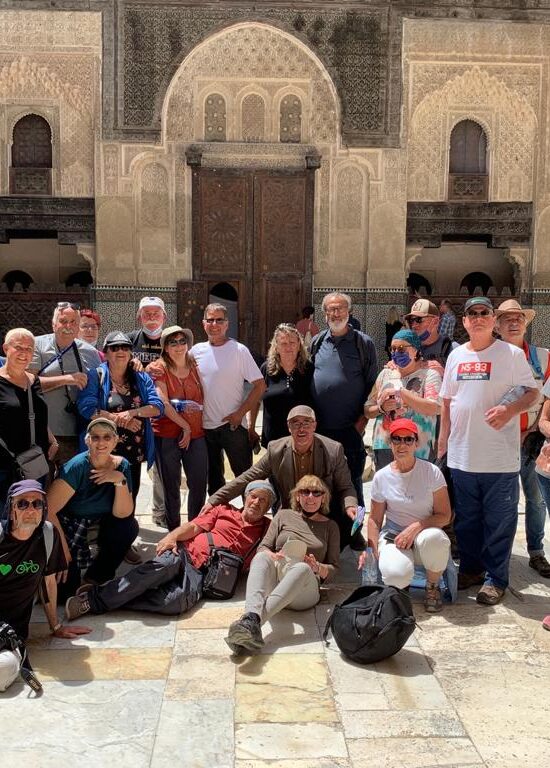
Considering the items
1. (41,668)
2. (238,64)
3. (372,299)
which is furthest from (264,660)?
(238,64)

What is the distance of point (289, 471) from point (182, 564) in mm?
855

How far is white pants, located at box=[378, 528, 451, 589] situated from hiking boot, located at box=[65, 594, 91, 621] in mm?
1560

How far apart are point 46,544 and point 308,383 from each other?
2.23 meters

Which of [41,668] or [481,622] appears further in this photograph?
[481,622]

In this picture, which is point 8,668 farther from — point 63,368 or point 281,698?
point 63,368

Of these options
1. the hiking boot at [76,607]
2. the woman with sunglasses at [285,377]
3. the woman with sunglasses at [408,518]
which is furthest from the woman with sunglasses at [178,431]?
the woman with sunglasses at [408,518]

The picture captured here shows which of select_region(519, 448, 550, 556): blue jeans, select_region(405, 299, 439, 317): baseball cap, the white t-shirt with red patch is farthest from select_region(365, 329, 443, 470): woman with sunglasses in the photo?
select_region(519, 448, 550, 556): blue jeans

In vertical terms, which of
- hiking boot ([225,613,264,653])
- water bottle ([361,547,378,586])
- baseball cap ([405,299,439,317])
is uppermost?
baseball cap ([405,299,439,317])

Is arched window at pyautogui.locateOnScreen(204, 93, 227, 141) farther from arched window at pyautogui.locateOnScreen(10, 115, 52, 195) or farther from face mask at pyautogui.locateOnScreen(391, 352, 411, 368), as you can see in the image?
face mask at pyautogui.locateOnScreen(391, 352, 411, 368)

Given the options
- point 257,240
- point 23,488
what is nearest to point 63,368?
point 23,488

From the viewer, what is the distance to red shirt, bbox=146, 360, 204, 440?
228 inches

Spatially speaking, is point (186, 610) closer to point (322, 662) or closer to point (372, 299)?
point (322, 662)

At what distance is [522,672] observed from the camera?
3.93 metres

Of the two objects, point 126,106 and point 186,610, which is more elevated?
point 126,106
